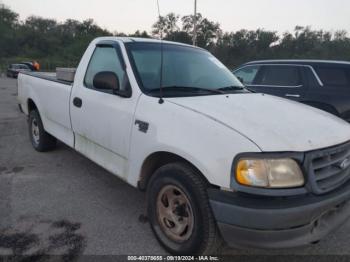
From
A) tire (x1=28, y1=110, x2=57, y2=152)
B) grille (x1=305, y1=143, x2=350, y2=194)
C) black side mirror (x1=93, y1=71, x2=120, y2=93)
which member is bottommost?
tire (x1=28, y1=110, x2=57, y2=152)

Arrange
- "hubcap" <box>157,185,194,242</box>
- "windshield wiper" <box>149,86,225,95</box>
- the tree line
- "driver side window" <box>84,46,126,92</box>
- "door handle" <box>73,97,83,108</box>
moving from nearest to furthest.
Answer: "hubcap" <box>157,185,194,242</box> → "windshield wiper" <box>149,86,225,95</box> → "driver side window" <box>84,46,126,92</box> → "door handle" <box>73,97,83,108</box> → the tree line

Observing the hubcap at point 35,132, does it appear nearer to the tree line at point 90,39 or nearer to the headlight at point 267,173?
the headlight at point 267,173

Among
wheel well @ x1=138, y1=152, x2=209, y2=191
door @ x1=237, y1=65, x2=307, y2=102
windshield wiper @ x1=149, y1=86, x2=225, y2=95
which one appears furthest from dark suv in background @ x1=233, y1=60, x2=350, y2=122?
wheel well @ x1=138, y1=152, x2=209, y2=191

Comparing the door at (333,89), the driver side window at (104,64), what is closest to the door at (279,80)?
the door at (333,89)

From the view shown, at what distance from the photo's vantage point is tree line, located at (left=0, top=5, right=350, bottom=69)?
4962 centimetres

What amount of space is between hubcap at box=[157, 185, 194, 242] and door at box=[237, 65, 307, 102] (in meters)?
4.74

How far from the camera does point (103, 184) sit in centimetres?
423

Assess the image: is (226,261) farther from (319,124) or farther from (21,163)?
(21,163)

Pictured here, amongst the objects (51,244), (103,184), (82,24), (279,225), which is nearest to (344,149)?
(279,225)

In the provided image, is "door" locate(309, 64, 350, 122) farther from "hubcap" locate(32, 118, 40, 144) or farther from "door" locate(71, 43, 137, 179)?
"hubcap" locate(32, 118, 40, 144)

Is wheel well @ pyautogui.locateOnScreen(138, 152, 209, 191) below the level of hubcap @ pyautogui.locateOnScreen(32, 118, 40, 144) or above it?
above

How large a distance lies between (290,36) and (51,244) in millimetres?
60528

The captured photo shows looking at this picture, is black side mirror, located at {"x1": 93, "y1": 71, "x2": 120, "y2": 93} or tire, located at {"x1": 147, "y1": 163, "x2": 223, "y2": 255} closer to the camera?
tire, located at {"x1": 147, "y1": 163, "x2": 223, "y2": 255}

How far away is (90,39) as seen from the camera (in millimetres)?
63938
